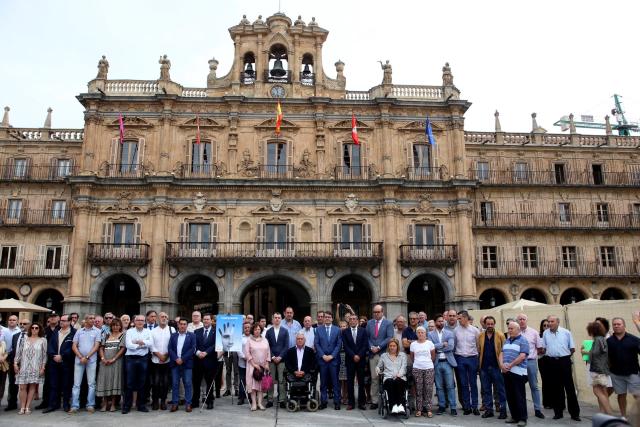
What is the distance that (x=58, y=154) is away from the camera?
31922 millimetres

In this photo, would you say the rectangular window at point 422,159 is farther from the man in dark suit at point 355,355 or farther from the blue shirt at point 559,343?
the blue shirt at point 559,343

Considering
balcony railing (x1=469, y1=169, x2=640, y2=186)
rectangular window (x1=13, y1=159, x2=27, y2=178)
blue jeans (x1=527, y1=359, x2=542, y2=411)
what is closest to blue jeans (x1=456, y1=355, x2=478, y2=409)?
blue jeans (x1=527, y1=359, x2=542, y2=411)

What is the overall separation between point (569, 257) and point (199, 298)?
20.5 meters

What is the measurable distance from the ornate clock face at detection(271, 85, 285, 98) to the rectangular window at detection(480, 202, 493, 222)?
41.7ft

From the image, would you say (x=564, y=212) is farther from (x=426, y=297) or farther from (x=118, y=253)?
(x=118, y=253)

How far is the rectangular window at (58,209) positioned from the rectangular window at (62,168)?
1.50 m

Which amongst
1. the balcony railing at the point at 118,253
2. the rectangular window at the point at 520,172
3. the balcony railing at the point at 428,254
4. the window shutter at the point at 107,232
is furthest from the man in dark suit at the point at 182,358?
the rectangular window at the point at 520,172

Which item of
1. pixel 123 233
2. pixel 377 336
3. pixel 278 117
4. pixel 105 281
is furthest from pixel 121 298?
Answer: pixel 377 336

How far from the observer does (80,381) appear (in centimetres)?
1142

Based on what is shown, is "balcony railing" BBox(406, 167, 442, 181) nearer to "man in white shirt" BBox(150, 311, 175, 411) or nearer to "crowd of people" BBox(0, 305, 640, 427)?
"crowd of people" BBox(0, 305, 640, 427)

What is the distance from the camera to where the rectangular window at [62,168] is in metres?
31.5

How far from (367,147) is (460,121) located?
208 inches

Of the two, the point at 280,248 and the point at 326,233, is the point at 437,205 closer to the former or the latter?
the point at 326,233

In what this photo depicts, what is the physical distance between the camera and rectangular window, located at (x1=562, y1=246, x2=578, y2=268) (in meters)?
30.9
